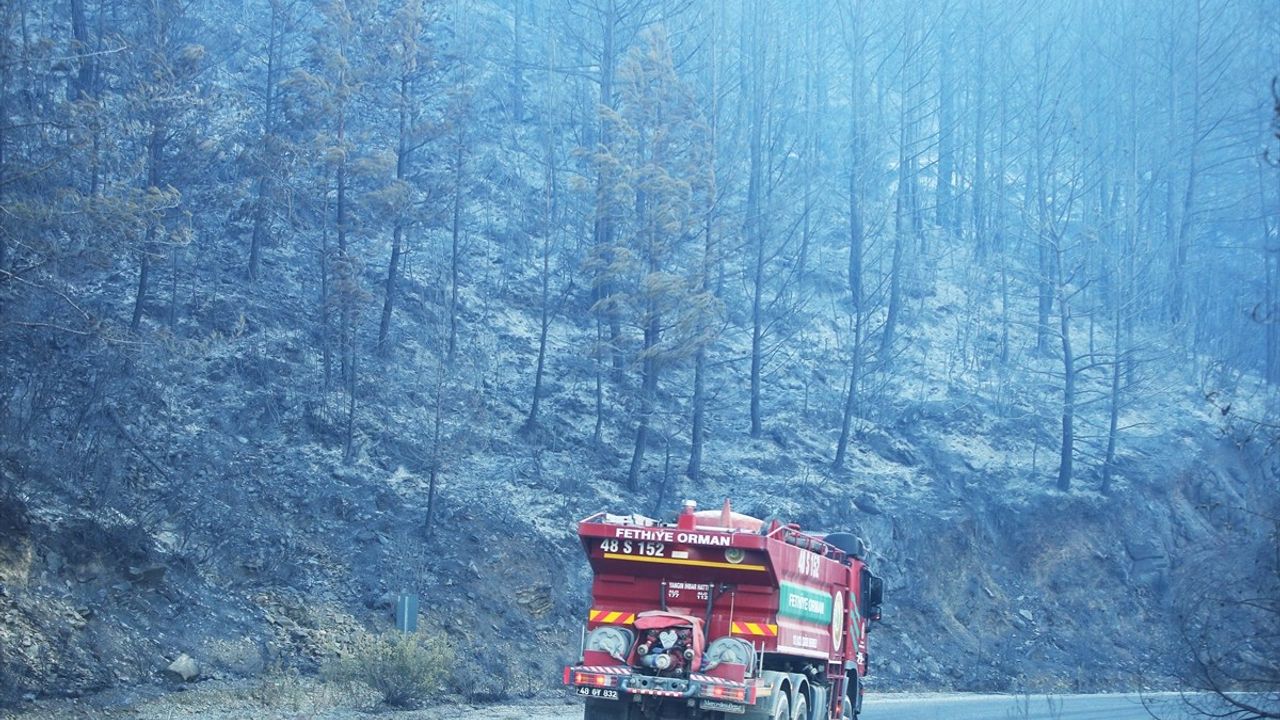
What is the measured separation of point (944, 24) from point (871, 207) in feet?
35.3

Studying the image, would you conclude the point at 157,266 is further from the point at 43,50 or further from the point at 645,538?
the point at 645,538

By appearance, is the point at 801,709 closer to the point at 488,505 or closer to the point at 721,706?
the point at 721,706

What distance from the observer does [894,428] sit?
3847 cm

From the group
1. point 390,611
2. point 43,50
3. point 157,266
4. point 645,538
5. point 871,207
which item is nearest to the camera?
point 645,538

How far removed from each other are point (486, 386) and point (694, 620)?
18.2 metres

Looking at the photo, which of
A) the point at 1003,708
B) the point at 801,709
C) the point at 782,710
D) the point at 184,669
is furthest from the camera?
the point at 1003,708

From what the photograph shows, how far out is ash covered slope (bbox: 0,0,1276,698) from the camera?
20453 mm

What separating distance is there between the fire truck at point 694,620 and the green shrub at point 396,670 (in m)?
5.25

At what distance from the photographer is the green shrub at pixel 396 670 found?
61.1 feet

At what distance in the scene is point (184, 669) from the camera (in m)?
18.2

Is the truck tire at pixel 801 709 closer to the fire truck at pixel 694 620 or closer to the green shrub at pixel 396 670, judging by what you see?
the fire truck at pixel 694 620

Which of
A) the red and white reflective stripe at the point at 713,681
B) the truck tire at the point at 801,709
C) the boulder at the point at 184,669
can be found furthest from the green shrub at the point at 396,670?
the red and white reflective stripe at the point at 713,681

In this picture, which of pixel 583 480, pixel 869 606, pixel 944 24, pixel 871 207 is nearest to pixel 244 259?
pixel 583 480

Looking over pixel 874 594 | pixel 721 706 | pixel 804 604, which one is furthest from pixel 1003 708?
pixel 721 706
